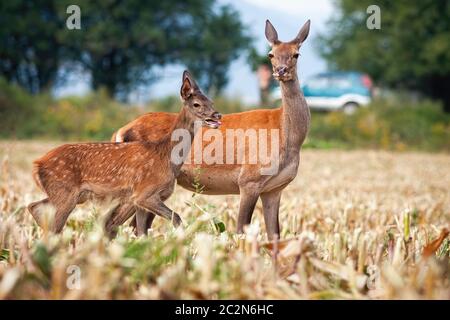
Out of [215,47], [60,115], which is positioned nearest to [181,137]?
[60,115]

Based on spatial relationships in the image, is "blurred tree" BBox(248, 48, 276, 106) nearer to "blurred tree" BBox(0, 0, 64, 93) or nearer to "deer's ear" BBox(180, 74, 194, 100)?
"blurred tree" BBox(0, 0, 64, 93)

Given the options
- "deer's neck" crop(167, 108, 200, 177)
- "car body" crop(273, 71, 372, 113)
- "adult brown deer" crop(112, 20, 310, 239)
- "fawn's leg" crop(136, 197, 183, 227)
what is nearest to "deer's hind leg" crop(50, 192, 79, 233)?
"fawn's leg" crop(136, 197, 183, 227)

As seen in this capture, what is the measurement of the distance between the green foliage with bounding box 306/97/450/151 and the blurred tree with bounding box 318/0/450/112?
44.6ft

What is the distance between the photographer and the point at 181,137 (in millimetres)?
6973

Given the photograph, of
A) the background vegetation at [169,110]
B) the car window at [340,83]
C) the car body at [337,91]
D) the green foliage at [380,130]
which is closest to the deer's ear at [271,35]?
the background vegetation at [169,110]

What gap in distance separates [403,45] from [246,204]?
1514 inches

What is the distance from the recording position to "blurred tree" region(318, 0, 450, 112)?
42906 millimetres

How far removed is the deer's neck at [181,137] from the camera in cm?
692

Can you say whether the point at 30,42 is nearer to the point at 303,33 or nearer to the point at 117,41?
the point at 117,41

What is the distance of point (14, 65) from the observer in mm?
43438

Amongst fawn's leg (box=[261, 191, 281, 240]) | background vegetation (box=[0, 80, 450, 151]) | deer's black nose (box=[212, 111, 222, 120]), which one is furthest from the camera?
background vegetation (box=[0, 80, 450, 151])
